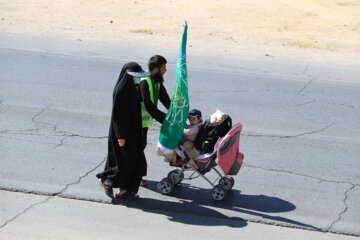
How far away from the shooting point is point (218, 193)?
23.2 ft

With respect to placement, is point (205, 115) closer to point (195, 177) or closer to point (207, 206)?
point (195, 177)

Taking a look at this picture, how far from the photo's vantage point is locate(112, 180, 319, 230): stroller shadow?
6.68 metres

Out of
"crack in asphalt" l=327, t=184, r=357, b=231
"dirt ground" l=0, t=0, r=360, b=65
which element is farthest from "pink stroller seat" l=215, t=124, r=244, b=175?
"dirt ground" l=0, t=0, r=360, b=65

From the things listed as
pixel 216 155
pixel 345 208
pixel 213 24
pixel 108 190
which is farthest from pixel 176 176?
pixel 213 24

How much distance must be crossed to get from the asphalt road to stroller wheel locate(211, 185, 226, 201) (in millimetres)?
92

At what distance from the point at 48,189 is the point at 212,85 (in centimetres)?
623

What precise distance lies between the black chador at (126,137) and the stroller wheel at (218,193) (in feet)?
2.96

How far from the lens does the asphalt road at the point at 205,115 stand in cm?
684

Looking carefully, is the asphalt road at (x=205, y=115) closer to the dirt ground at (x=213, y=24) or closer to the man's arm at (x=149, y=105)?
the man's arm at (x=149, y=105)

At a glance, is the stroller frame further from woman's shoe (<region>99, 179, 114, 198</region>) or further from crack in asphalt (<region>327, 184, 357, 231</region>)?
crack in asphalt (<region>327, 184, 357, 231</region>)

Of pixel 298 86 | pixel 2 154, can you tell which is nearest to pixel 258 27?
pixel 298 86

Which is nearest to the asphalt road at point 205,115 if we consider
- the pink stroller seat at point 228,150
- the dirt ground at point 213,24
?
the pink stroller seat at point 228,150

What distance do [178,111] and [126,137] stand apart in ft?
2.32

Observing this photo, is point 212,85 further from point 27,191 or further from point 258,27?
point 258,27
